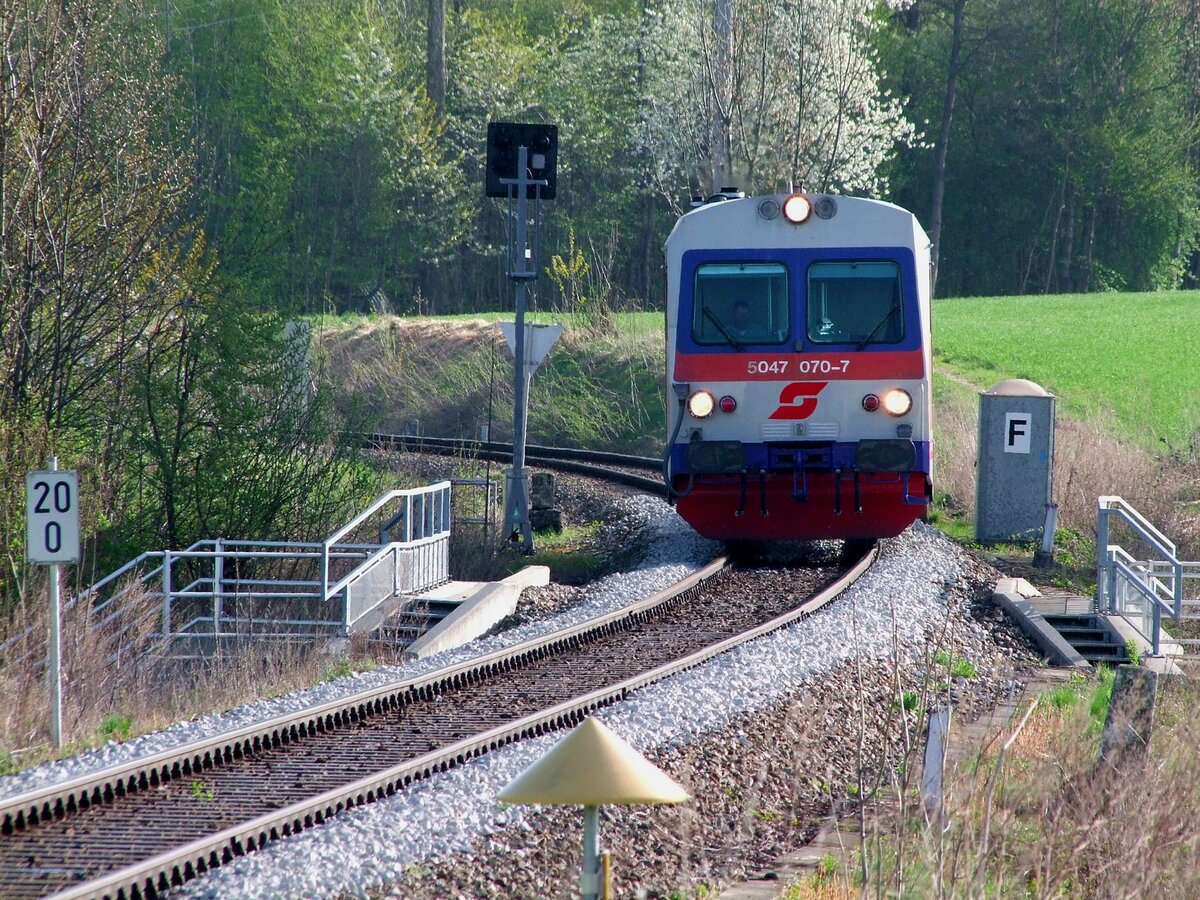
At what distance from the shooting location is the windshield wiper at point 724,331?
12656mm

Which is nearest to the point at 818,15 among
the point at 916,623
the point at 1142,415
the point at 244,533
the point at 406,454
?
the point at 1142,415

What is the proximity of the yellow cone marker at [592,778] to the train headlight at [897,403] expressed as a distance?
9.25 m

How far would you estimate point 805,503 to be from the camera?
1275 centimetres

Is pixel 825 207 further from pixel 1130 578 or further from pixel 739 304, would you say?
pixel 1130 578

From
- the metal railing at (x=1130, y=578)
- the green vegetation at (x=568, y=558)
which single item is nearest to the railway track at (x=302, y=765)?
the metal railing at (x=1130, y=578)

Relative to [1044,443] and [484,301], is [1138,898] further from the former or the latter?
[484,301]

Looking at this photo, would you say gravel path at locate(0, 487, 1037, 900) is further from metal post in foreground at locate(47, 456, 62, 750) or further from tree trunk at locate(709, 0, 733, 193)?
tree trunk at locate(709, 0, 733, 193)

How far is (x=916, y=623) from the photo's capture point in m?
11.0

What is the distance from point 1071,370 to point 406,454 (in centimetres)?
1530

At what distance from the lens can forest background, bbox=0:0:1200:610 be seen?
50.0 ft

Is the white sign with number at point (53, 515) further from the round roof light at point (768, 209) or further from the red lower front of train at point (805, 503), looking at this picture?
the round roof light at point (768, 209)

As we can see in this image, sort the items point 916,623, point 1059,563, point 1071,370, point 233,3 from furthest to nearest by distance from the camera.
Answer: point 233,3
point 1071,370
point 1059,563
point 916,623

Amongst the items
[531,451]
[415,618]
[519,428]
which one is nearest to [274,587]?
[415,618]

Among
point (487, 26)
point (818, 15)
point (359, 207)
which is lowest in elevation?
point (359, 207)
